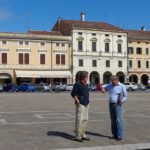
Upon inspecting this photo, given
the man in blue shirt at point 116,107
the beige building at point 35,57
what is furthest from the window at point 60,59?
the man in blue shirt at point 116,107

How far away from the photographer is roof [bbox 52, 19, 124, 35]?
237ft

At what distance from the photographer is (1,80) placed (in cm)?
6638

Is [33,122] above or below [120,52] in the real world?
below

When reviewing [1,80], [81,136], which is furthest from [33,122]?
[1,80]

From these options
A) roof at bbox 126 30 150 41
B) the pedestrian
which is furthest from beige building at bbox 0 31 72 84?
the pedestrian

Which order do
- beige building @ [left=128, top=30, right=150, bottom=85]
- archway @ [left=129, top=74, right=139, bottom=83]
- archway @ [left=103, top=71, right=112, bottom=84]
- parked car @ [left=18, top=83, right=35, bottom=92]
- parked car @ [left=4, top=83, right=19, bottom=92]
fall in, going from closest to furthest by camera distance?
parked car @ [left=4, top=83, right=19, bottom=92], parked car @ [left=18, top=83, right=35, bottom=92], archway @ [left=103, top=71, right=112, bottom=84], beige building @ [left=128, top=30, right=150, bottom=85], archway @ [left=129, top=74, right=139, bottom=83]

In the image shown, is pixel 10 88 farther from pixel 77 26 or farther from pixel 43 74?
pixel 77 26

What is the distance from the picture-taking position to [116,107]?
1089 cm

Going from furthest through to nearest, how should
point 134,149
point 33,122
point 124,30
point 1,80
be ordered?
point 124,30, point 1,80, point 33,122, point 134,149

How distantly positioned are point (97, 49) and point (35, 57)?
38.7 feet

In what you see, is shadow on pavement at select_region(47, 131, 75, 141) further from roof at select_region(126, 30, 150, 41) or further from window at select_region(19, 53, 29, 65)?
roof at select_region(126, 30, 150, 41)

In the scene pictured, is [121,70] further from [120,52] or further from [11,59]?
[11,59]

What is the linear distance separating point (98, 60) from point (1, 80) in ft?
58.3

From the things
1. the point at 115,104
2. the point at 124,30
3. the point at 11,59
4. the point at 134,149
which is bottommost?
the point at 134,149
